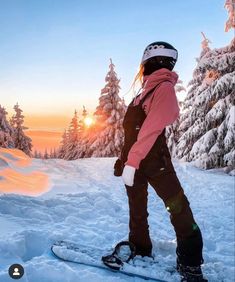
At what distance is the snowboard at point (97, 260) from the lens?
3750 mm

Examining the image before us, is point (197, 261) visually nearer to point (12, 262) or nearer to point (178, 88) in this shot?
point (12, 262)

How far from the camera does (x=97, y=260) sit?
3889 millimetres

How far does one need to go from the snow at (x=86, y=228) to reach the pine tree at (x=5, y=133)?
23.5 metres

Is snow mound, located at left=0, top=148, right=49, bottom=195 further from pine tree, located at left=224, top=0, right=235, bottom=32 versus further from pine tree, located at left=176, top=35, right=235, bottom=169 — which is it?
pine tree, located at left=224, top=0, right=235, bottom=32

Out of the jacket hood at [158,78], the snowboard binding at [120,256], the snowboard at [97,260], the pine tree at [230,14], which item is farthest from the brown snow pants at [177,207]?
the pine tree at [230,14]

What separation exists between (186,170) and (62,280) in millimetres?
13385

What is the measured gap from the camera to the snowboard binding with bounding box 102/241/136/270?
3.80 metres

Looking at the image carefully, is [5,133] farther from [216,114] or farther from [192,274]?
[192,274]

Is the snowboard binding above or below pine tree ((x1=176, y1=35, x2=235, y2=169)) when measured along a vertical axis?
below

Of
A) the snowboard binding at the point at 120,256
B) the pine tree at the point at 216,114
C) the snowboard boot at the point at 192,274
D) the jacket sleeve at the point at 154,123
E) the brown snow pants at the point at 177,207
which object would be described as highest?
the pine tree at the point at 216,114

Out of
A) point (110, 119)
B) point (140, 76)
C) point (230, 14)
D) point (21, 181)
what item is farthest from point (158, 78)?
point (110, 119)

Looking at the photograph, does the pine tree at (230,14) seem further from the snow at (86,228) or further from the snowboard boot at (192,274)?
the snowboard boot at (192,274)

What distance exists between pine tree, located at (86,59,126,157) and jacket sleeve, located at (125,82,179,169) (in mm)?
31147

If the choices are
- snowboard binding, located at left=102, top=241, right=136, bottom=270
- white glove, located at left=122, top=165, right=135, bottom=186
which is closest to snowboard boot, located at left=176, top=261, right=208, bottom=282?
snowboard binding, located at left=102, top=241, right=136, bottom=270
